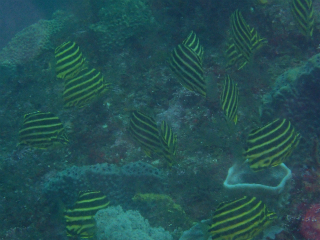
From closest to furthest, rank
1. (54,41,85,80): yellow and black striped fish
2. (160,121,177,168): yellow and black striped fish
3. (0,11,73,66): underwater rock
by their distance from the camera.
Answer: (160,121,177,168): yellow and black striped fish < (54,41,85,80): yellow and black striped fish < (0,11,73,66): underwater rock

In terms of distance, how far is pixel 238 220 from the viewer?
8.23 ft

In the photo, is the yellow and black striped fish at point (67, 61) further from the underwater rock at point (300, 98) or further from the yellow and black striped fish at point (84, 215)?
the underwater rock at point (300, 98)

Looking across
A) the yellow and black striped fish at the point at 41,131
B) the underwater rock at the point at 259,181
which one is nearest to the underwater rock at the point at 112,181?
the yellow and black striped fish at the point at 41,131

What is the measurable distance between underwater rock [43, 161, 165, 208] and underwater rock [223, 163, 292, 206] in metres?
1.20

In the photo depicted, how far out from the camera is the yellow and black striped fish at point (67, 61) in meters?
4.67

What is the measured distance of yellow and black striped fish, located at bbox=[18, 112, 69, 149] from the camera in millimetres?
3879

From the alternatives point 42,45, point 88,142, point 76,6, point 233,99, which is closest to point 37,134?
point 88,142

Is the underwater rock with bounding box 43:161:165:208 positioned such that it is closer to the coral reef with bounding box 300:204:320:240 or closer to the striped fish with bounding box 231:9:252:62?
the coral reef with bounding box 300:204:320:240

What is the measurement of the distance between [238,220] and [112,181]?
8.06 ft

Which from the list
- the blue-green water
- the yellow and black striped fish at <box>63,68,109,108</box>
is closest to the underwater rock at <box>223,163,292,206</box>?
the blue-green water

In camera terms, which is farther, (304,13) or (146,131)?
(304,13)

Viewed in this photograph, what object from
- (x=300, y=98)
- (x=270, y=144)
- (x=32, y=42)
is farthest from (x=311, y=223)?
(x=32, y=42)

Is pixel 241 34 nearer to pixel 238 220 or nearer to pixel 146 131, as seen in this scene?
pixel 146 131

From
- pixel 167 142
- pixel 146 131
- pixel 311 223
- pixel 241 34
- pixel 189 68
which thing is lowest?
pixel 311 223
